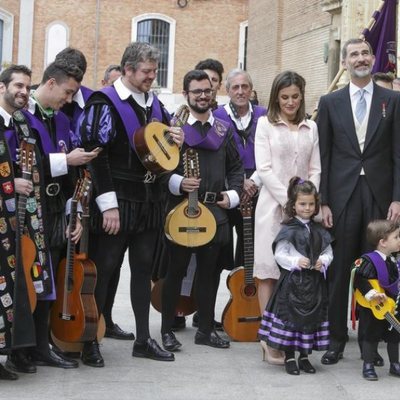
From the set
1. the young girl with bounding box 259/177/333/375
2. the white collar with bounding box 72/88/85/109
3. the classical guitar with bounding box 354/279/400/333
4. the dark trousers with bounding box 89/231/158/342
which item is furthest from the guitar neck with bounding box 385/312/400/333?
the white collar with bounding box 72/88/85/109

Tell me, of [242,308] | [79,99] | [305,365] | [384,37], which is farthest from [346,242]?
[384,37]

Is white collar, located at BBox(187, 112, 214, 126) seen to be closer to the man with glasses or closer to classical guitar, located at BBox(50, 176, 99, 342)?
the man with glasses

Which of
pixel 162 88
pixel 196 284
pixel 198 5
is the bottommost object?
→ pixel 196 284

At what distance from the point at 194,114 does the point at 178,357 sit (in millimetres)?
1829

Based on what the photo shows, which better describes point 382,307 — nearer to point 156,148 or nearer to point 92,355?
point 156,148

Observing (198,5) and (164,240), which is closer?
(164,240)

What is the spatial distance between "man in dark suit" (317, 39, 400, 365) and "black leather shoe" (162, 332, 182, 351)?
1.12 m

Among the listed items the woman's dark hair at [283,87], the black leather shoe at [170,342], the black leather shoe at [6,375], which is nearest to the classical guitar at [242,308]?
the black leather shoe at [170,342]

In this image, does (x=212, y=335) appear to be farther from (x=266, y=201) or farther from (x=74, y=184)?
(x=74, y=184)

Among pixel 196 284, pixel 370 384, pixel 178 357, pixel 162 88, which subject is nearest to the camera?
pixel 370 384

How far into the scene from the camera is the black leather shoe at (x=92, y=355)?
6.70 m

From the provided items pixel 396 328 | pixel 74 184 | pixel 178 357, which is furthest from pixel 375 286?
pixel 74 184

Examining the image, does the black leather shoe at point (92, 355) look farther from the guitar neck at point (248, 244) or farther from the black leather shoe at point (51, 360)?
the guitar neck at point (248, 244)

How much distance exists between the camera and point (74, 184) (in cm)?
681
